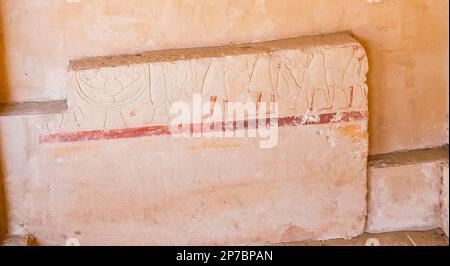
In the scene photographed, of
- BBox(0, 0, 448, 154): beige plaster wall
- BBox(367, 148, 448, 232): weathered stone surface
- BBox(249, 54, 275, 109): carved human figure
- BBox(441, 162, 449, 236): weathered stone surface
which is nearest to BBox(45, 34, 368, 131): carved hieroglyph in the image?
BBox(249, 54, 275, 109): carved human figure

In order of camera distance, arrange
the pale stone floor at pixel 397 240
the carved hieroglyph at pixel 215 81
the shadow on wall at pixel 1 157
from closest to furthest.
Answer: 1. the carved hieroglyph at pixel 215 81
2. the shadow on wall at pixel 1 157
3. the pale stone floor at pixel 397 240

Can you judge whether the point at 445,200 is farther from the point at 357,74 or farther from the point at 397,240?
the point at 357,74

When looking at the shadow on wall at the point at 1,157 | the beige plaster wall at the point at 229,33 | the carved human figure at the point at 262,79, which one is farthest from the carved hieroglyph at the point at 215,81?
the shadow on wall at the point at 1,157

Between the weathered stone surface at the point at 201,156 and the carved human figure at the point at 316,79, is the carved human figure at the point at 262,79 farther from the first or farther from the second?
the carved human figure at the point at 316,79

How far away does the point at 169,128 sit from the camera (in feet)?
12.2

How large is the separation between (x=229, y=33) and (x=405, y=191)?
1.28 meters

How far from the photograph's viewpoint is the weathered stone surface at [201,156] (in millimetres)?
3664

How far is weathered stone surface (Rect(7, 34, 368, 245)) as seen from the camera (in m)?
3.66

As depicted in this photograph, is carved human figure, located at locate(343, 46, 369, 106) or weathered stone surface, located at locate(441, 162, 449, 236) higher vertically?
carved human figure, located at locate(343, 46, 369, 106)

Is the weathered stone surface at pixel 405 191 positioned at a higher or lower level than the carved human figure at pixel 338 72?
lower

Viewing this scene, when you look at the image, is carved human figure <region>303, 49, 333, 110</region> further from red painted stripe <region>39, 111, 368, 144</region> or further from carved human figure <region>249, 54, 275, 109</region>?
carved human figure <region>249, 54, 275, 109</region>

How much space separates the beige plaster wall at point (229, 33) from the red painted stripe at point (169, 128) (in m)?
0.26

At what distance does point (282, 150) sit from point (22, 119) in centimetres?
132

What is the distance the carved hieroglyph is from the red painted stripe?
0.10 feet
